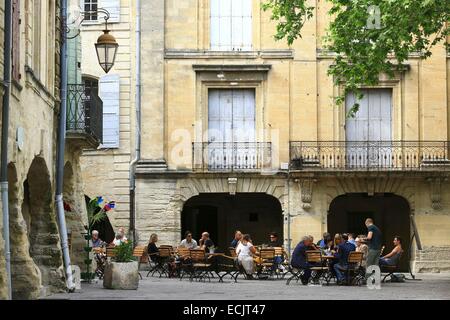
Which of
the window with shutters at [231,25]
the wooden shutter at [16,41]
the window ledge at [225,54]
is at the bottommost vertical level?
the wooden shutter at [16,41]

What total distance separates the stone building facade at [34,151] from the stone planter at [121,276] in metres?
1.65

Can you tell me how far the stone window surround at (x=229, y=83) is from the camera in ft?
119

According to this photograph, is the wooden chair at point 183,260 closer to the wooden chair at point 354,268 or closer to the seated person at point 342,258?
the seated person at point 342,258

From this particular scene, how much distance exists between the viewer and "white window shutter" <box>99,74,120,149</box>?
119ft

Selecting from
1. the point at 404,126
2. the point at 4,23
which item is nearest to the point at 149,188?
the point at 404,126

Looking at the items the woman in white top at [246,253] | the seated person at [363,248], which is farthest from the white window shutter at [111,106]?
the seated person at [363,248]

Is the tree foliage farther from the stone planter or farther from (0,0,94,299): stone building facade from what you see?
the stone planter

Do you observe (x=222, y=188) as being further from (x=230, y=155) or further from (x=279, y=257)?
(x=279, y=257)

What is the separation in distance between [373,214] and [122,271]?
Result: 16.8 metres

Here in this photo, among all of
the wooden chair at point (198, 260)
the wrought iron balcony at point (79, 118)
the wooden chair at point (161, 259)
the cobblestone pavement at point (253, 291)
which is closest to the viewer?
the cobblestone pavement at point (253, 291)

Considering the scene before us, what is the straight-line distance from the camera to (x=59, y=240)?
2248cm

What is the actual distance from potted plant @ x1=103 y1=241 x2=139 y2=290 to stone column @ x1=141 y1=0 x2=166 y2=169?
40.1 feet

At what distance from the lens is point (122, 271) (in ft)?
77.8
